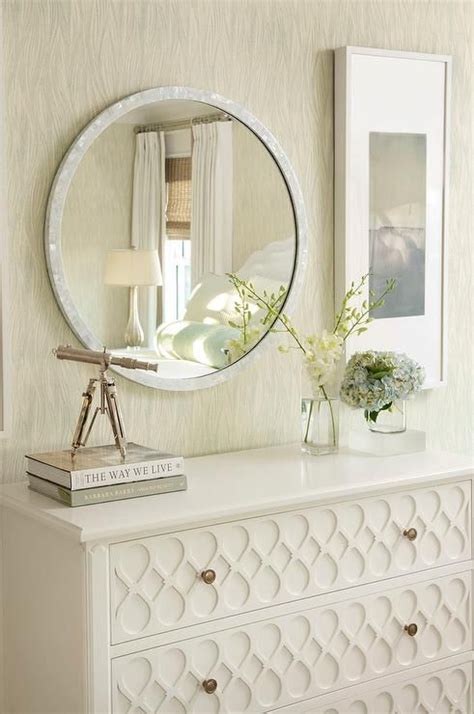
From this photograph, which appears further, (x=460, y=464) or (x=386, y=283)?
(x=386, y=283)

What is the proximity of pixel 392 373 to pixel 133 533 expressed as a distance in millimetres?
866

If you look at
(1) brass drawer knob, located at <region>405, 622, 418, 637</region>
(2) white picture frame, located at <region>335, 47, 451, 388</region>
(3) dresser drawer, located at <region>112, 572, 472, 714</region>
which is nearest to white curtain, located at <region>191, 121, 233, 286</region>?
(2) white picture frame, located at <region>335, 47, 451, 388</region>

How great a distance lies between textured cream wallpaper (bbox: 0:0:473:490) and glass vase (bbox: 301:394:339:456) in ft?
0.50

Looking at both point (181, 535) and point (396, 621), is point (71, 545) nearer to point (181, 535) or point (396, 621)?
point (181, 535)

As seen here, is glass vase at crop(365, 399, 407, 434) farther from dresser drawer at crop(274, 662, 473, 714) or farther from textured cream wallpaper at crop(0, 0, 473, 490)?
dresser drawer at crop(274, 662, 473, 714)

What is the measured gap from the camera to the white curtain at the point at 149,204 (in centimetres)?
243

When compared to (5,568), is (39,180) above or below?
above

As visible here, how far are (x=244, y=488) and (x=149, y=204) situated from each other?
2.34 ft

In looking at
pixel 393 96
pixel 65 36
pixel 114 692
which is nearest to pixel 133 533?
pixel 114 692

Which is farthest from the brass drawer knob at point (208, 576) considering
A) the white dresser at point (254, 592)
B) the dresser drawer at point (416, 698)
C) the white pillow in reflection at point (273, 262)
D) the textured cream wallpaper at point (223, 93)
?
the white pillow in reflection at point (273, 262)

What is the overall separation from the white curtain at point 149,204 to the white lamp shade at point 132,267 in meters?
0.02

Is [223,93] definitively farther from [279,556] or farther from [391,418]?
[279,556]

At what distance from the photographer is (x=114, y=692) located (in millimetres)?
2037

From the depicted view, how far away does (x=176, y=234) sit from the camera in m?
2.49
